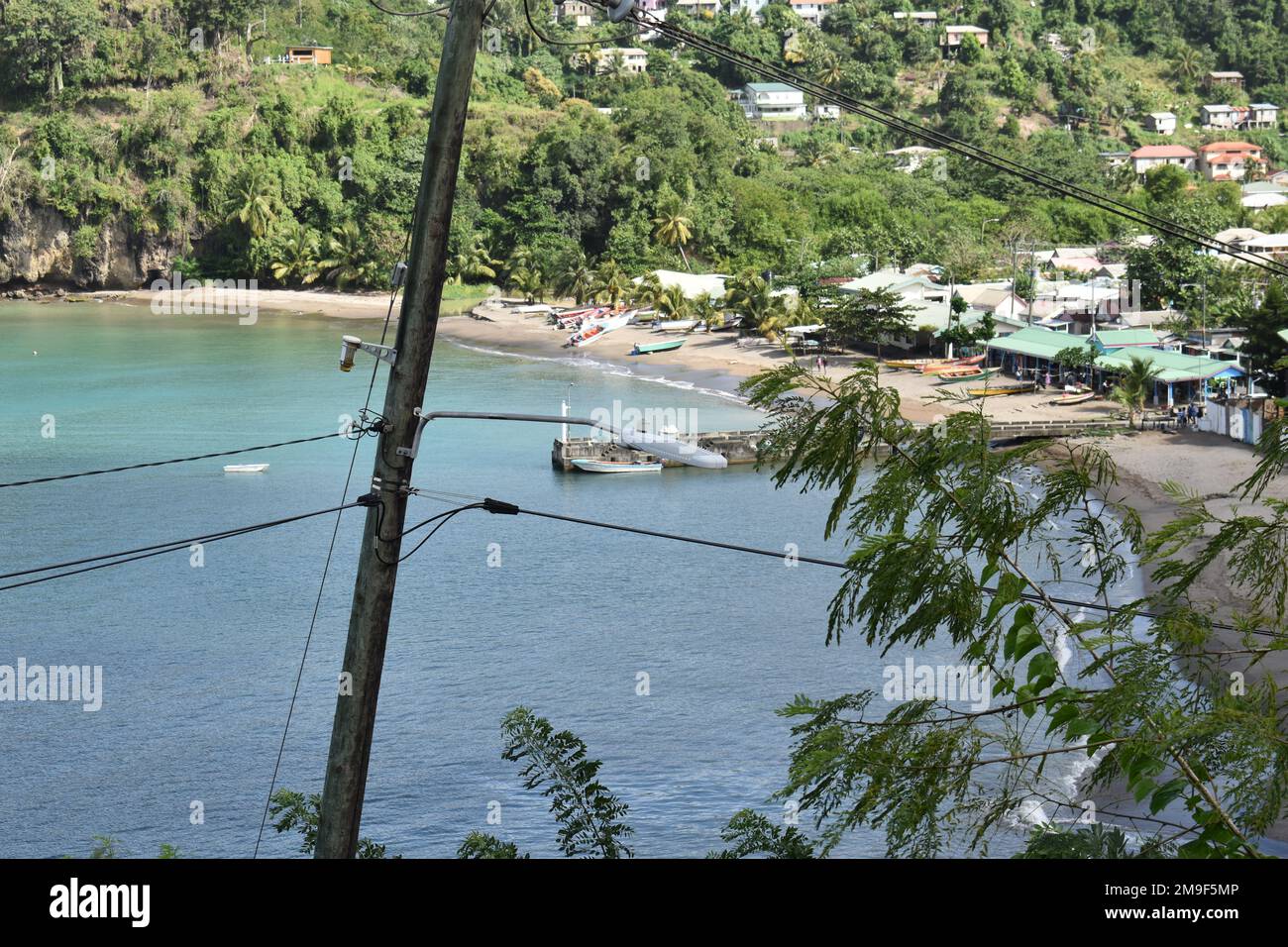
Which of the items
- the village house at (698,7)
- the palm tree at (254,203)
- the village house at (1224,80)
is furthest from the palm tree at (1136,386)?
the village house at (1224,80)

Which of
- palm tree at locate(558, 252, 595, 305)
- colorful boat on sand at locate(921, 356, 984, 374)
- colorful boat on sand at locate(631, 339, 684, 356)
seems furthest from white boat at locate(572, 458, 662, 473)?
palm tree at locate(558, 252, 595, 305)

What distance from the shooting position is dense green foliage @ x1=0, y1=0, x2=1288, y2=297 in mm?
91000

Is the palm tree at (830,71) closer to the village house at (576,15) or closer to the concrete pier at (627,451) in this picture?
the village house at (576,15)

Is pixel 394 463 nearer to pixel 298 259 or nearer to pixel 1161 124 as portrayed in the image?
pixel 298 259

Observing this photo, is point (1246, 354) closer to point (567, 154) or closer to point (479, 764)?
point (479, 764)

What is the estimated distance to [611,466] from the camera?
4734cm

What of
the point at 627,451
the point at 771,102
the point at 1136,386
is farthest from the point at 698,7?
the point at 627,451

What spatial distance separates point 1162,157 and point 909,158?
1012 inches

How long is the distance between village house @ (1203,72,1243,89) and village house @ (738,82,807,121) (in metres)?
49.0

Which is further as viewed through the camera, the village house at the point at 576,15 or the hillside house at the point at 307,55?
the village house at the point at 576,15

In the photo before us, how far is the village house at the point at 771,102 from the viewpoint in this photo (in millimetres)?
131750

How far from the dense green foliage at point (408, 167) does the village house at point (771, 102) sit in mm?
11784
